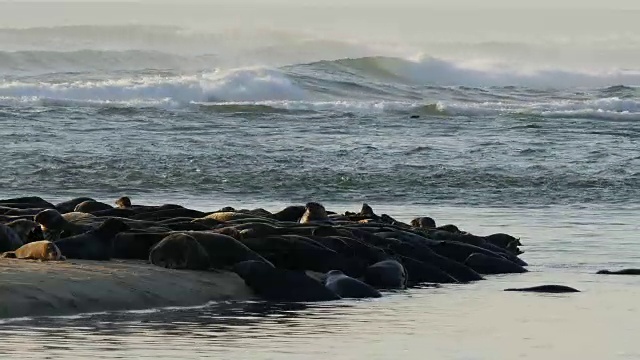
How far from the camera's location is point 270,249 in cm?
1283

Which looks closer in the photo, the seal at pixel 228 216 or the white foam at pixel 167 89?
the seal at pixel 228 216

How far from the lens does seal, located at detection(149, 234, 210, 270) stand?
39.8 feet

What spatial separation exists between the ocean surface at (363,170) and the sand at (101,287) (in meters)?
0.25

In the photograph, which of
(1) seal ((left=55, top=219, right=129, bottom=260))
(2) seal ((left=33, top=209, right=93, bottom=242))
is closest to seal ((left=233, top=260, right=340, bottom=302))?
(1) seal ((left=55, top=219, right=129, bottom=260))

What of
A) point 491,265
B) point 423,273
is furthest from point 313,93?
point 423,273

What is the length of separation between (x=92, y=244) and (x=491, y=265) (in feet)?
13.4

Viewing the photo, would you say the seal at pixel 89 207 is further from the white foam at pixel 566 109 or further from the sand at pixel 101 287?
the white foam at pixel 566 109

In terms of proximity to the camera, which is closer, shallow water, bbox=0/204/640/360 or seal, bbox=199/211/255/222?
shallow water, bbox=0/204/640/360

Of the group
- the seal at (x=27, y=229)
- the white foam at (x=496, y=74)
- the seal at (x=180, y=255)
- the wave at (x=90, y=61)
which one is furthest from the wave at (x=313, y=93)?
the seal at (x=180, y=255)

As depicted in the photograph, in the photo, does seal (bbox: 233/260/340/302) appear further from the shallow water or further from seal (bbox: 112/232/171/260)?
seal (bbox: 112/232/171/260)

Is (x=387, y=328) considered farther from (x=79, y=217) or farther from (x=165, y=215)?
(x=165, y=215)

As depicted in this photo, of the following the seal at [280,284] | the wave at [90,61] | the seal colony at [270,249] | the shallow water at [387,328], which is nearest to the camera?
the shallow water at [387,328]

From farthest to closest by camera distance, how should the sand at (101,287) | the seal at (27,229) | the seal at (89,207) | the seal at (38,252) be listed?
the seal at (89,207) → the seal at (27,229) → the seal at (38,252) → the sand at (101,287)

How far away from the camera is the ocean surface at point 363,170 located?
958 centimetres
